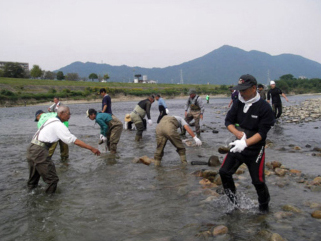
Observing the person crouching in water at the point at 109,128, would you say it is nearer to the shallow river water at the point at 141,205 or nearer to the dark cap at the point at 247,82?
the shallow river water at the point at 141,205

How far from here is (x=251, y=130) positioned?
4078 millimetres

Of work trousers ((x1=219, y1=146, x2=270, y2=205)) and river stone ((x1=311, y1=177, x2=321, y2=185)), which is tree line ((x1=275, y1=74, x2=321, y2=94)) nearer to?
river stone ((x1=311, y1=177, x2=321, y2=185))

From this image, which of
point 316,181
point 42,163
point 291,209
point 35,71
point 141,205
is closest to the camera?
point 291,209

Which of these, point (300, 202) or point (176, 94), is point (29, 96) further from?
point (300, 202)

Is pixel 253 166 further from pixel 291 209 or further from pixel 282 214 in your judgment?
pixel 291 209

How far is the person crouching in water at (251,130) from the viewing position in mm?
3879

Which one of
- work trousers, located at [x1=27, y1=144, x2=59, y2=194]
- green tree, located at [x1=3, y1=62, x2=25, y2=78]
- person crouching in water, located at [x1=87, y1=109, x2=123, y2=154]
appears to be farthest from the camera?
green tree, located at [x1=3, y1=62, x2=25, y2=78]

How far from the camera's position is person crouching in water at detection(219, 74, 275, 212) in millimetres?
3879

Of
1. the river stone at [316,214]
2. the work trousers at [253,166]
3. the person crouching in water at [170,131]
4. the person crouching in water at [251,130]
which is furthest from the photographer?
the person crouching in water at [170,131]

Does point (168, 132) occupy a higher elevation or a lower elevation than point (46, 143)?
lower

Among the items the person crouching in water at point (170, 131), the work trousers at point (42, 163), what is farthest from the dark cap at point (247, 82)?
the work trousers at point (42, 163)

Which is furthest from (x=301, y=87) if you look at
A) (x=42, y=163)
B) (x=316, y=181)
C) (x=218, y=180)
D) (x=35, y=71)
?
(x=42, y=163)

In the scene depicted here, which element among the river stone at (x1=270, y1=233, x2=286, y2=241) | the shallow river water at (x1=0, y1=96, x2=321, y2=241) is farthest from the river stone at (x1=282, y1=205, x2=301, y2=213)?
the river stone at (x1=270, y1=233, x2=286, y2=241)

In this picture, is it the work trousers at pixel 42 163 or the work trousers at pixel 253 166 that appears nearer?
the work trousers at pixel 253 166
